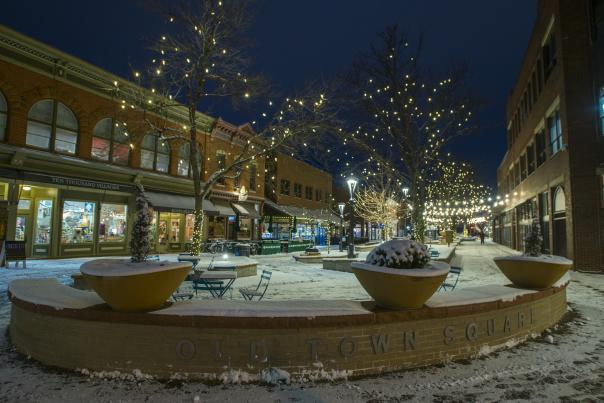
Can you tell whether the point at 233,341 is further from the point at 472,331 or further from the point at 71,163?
the point at 71,163

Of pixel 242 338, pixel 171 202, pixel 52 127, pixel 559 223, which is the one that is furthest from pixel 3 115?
pixel 559 223

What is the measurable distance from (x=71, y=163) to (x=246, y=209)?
43.0ft

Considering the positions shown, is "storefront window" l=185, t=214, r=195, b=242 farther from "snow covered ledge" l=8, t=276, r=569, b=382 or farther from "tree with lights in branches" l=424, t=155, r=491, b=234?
"tree with lights in branches" l=424, t=155, r=491, b=234

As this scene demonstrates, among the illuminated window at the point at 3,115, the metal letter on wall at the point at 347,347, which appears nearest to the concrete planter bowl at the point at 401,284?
the metal letter on wall at the point at 347,347

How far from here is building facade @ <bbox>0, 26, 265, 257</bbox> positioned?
1565cm

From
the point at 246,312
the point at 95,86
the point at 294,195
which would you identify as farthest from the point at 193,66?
the point at 294,195

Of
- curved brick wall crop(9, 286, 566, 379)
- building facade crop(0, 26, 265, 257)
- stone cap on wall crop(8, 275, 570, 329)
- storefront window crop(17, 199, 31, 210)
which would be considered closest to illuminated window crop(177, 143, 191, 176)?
building facade crop(0, 26, 265, 257)

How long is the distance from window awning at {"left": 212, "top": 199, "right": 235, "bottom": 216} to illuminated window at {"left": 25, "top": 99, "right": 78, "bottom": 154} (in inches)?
380

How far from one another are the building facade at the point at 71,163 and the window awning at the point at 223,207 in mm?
2739

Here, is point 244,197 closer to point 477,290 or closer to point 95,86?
point 95,86

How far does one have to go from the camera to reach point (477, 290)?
6277 mm

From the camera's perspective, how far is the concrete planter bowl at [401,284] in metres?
4.66

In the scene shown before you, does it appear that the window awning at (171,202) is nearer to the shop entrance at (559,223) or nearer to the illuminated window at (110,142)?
the illuminated window at (110,142)

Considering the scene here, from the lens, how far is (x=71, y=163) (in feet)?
57.4
